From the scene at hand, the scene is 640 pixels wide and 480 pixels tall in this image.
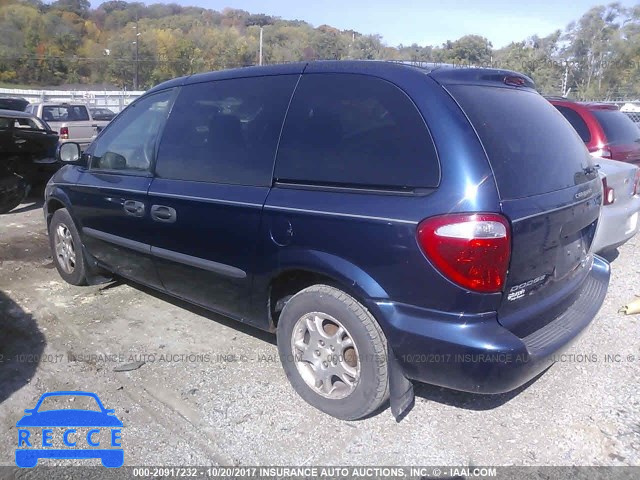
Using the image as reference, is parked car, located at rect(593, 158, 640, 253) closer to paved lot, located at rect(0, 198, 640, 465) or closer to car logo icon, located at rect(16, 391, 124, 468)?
paved lot, located at rect(0, 198, 640, 465)

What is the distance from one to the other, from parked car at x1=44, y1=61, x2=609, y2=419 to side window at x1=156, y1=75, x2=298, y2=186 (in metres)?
0.01

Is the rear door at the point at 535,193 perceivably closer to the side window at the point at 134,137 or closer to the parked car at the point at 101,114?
the side window at the point at 134,137

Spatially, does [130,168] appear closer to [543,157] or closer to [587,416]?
[543,157]

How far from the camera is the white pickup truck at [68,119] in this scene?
14234 millimetres

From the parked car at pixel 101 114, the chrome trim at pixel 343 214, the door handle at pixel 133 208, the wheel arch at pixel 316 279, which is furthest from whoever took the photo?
the parked car at pixel 101 114

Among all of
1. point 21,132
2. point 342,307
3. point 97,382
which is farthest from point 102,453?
point 21,132

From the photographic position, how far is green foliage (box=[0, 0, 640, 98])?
4272 centimetres

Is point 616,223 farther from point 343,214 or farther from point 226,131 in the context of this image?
point 226,131

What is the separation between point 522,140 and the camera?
276cm

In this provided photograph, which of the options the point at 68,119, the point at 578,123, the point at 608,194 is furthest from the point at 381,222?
the point at 68,119

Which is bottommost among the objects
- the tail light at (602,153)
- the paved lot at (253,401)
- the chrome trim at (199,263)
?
the paved lot at (253,401)

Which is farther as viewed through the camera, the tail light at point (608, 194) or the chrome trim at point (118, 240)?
the tail light at point (608, 194)

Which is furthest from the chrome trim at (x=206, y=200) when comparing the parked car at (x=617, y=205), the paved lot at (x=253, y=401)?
the parked car at (x=617, y=205)

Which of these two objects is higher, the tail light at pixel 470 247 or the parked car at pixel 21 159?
the tail light at pixel 470 247
